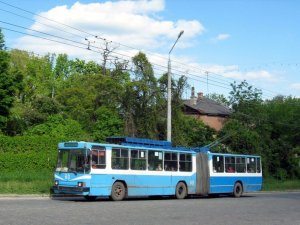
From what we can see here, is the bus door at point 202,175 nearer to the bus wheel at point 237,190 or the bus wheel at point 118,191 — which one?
the bus wheel at point 237,190

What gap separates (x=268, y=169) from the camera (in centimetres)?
5500

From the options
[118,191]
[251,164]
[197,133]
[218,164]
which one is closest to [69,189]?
[118,191]

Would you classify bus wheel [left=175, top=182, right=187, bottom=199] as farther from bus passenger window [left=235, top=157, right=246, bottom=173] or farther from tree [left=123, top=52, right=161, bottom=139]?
tree [left=123, top=52, right=161, bottom=139]

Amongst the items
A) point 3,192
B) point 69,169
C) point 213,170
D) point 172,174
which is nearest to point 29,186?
point 3,192

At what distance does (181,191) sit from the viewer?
27578 mm

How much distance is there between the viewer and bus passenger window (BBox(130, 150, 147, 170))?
80.3 ft

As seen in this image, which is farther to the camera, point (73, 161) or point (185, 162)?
point (185, 162)

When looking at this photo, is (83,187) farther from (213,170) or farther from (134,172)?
(213,170)

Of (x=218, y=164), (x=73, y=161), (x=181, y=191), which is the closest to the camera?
(x=73, y=161)

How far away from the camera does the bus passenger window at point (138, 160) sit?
24484mm

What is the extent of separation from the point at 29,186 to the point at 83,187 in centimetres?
589

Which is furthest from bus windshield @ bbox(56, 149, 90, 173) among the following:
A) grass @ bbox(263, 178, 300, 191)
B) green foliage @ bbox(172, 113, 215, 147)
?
green foliage @ bbox(172, 113, 215, 147)

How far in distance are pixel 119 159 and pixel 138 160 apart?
147cm

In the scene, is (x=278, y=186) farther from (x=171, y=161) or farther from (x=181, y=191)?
(x=171, y=161)
